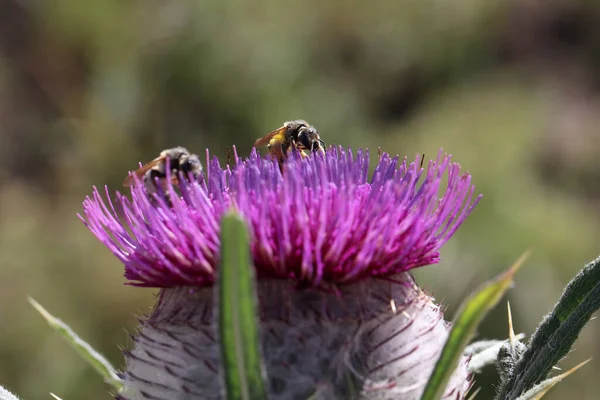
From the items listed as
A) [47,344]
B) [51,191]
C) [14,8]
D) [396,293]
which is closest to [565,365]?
[47,344]

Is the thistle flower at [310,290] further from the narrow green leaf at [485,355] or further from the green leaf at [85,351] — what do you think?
the narrow green leaf at [485,355]

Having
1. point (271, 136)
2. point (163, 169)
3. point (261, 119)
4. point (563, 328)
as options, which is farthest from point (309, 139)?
point (261, 119)

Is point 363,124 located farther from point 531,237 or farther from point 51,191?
point 51,191

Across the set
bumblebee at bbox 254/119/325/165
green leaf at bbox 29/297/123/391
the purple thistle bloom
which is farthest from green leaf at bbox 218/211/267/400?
bumblebee at bbox 254/119/325/165

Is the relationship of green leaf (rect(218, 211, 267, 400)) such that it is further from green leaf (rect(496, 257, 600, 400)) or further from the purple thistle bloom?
green leaf (rect(496, 257, 600, 400))

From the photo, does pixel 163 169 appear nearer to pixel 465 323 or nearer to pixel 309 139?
pixel 309 139

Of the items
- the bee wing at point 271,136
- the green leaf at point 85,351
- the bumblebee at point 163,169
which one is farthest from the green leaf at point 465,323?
the bee wing at point 271,136

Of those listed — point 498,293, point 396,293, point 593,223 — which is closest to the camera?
point 498,293
